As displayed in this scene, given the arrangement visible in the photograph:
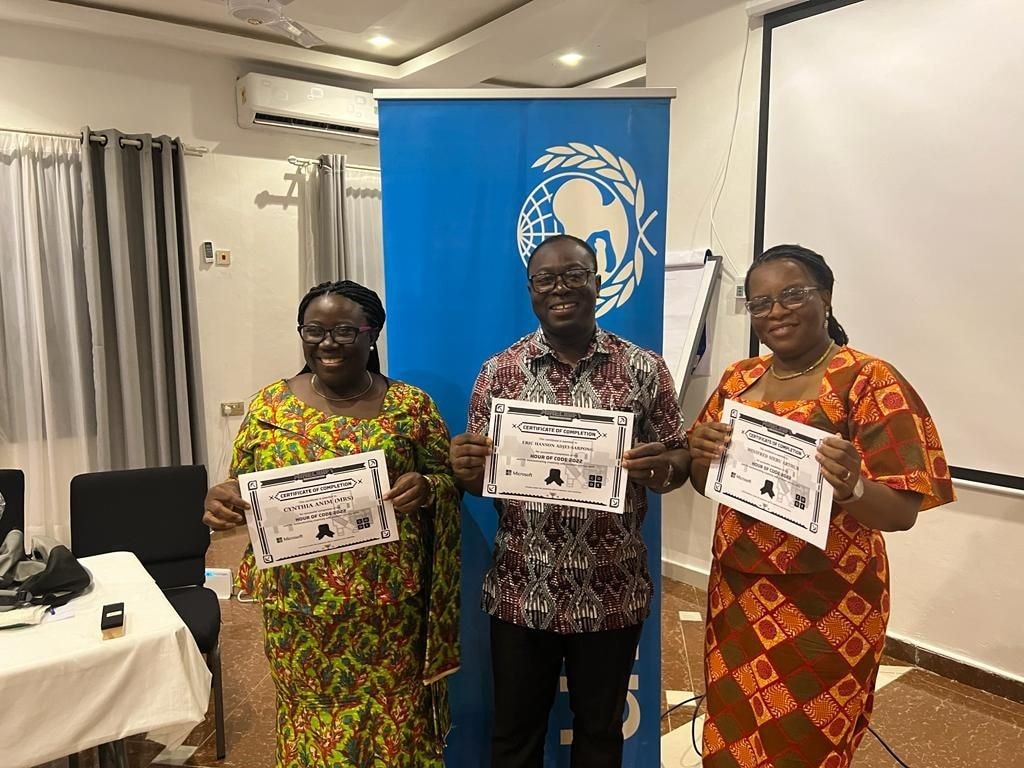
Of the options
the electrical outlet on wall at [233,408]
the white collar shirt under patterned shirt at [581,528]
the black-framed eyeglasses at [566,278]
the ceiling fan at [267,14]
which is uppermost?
the ceiling fan at [267,14]

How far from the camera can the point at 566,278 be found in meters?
1.58

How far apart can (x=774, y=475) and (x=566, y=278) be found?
1.92 ft

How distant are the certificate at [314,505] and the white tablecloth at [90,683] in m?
0.40

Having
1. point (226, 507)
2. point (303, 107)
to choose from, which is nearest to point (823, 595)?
point (226, 507)

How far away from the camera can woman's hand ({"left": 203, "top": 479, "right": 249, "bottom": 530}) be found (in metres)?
1.55

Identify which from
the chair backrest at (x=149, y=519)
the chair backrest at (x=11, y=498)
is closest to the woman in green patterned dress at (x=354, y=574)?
the chair backrest at (x=149, y=519)

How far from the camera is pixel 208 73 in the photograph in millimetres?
4691

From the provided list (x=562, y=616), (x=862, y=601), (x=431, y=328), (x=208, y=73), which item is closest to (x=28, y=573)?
(x=431, y=328)

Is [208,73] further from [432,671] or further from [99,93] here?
[432,671]

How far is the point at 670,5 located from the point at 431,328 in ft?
8.53

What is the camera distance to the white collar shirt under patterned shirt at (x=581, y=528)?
1.61 m

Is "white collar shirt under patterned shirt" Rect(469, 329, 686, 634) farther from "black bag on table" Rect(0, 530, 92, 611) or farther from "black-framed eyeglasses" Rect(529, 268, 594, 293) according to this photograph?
"black bag on table" Rect(0, 530, 92, 611)

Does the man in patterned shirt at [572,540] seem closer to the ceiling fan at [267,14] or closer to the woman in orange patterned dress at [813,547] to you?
the woman in orange patterned dress at [813,547]

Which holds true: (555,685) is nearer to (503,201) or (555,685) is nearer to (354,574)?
(354,574)
